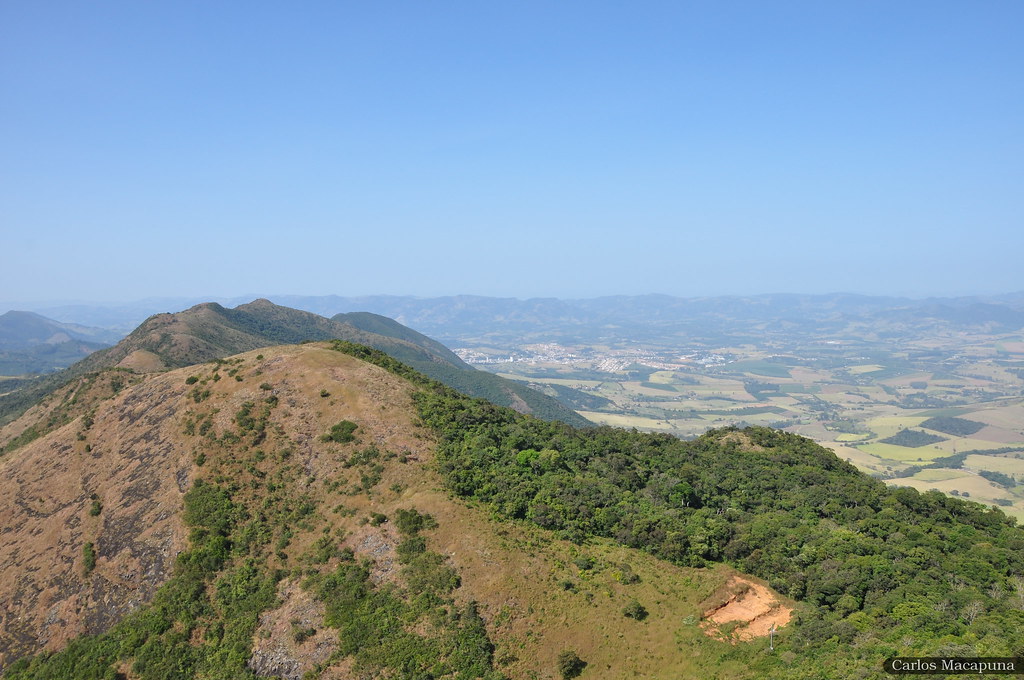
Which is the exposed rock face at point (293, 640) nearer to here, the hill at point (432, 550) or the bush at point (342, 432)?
the hill at point (432, 550)

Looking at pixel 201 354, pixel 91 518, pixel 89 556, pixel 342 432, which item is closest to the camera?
pixel 89 556

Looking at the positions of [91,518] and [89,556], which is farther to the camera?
[91,518]

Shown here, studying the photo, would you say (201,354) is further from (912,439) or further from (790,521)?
(912,439)

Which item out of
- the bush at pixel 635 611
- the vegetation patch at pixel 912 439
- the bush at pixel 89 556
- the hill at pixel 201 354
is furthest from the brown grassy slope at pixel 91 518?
the vegetation patch at pixel 912 439

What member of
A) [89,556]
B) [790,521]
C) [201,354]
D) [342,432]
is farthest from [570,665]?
[201,354]

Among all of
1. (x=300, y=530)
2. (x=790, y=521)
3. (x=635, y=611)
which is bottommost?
(x=635, y=611)

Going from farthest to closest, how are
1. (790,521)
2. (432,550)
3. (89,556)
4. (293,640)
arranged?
1. (790,521)
2. (89,556)
3. (432,550)
4. (293,640)
